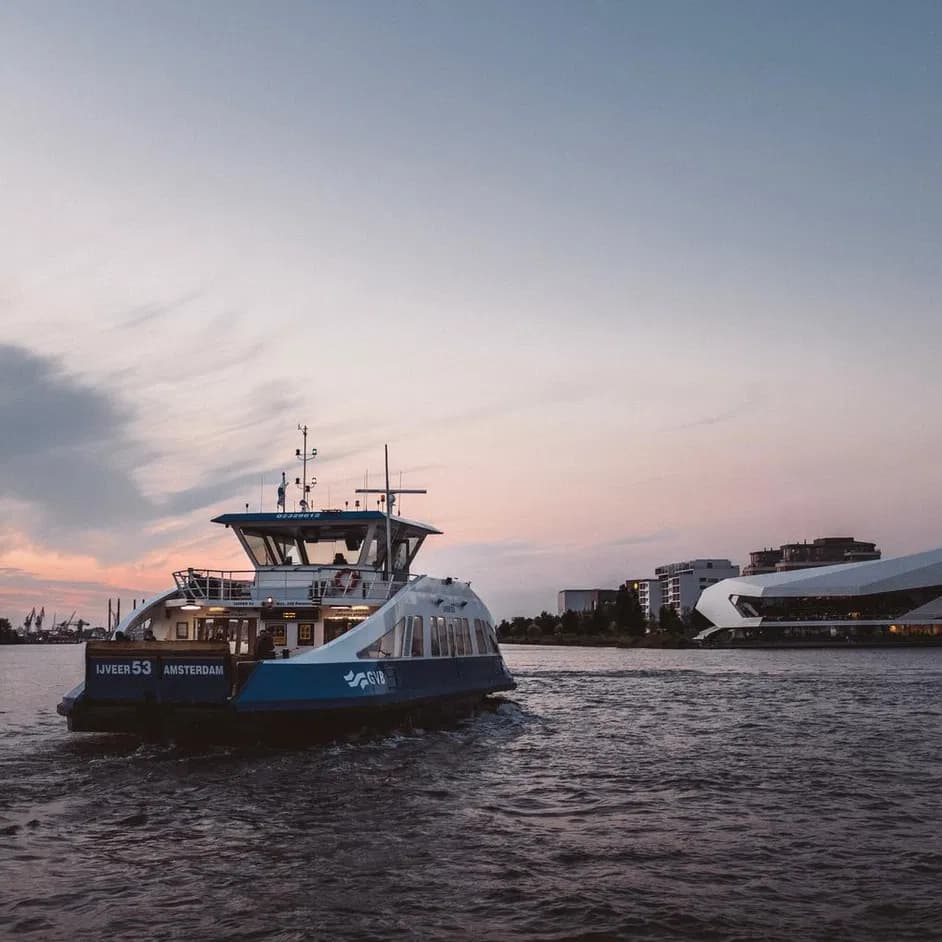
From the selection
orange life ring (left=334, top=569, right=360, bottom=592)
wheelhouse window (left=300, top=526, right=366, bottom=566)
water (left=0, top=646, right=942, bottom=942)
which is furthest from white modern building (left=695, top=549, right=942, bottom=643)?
orange life ring (left=334, top=569, right=360, bottom=592)

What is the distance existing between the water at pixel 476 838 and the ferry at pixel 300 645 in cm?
103

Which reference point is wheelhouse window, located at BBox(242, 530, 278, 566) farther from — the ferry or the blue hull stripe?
the blue hull stripe

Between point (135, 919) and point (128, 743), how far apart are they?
1551 centimetres

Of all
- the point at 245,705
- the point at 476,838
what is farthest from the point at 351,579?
the point at 476,838

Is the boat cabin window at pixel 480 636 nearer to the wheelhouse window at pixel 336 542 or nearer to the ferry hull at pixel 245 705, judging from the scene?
the wheelhouse window at pixel 336 542

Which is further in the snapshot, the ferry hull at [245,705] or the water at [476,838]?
the ferry hull at [245,705]

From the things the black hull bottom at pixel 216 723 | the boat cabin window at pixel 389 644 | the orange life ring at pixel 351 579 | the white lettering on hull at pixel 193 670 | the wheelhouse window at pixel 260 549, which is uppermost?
the wheelhouse window at pixel 260 549

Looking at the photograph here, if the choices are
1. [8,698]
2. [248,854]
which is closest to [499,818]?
[248,854]

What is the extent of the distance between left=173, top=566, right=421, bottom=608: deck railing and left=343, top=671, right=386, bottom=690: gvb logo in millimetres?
3791

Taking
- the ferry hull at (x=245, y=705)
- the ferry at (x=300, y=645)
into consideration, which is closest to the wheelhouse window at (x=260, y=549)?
the ferry at (x=300, y=645)

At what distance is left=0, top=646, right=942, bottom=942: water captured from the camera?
34.6 ft

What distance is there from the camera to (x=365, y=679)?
912 inches

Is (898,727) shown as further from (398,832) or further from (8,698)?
(8,698)

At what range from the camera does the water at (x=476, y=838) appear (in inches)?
415
